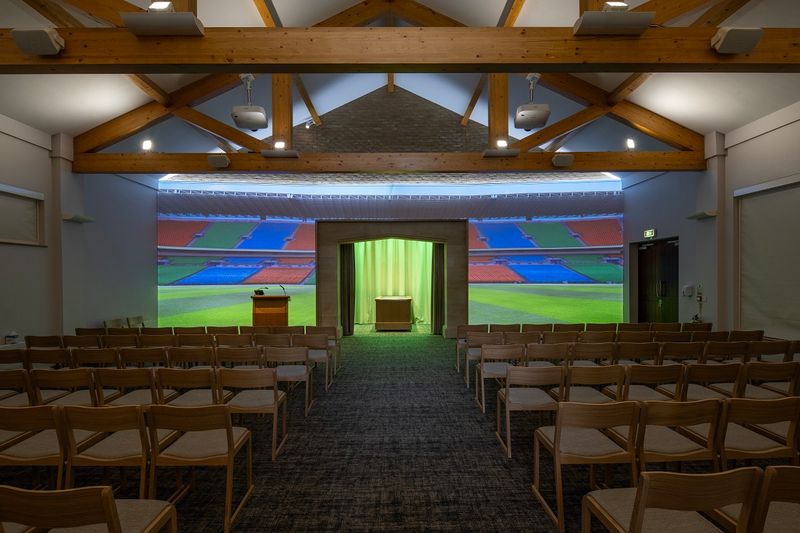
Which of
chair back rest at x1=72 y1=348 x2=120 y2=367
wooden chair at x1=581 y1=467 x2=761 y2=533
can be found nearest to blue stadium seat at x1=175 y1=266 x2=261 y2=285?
chair back rest at x1=72 y1=348 x2=120 y2=367

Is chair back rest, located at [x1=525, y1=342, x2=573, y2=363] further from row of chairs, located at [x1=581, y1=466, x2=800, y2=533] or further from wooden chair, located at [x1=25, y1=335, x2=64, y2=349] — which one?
wooden chair, located at [x1=25, y1=335, x2=64, y2=349]

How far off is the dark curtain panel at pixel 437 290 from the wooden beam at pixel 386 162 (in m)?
4.15

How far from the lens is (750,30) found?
355cm

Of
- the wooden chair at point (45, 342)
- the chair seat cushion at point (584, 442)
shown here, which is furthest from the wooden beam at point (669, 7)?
the wooden chair at point (45, 342)

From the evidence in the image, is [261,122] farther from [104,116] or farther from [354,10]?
[354,10]

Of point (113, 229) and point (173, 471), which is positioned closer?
point (173, 471)

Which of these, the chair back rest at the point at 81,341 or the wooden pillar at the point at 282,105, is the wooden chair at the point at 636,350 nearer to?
the wooden pillar at the point at 282,105

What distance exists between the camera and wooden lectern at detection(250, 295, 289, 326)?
9.61 metres

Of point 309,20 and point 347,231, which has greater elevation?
point 309,20

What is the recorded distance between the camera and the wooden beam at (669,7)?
4.17 metres

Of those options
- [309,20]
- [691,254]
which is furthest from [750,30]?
[309,20]

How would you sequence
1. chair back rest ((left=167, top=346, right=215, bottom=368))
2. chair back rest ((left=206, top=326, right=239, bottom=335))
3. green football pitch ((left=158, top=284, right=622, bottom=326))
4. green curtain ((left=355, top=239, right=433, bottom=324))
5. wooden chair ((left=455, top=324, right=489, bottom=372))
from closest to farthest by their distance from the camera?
chair back rest ((left=167, top=346, right=215, bottom=368)) → chair back rest ((left=206, top=326, right=239, bottom=335)) → wooden chair ((left=455, top=324, right=489, bottom=372)) → green curtain ((left=355, top=239, right=433, bottom=324)) → green football pitch ((left=158, top=284, right=622, bottom=326))

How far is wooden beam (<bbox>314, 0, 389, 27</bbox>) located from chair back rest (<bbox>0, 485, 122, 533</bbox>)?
27.2 ft

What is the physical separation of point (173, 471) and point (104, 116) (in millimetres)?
6197
